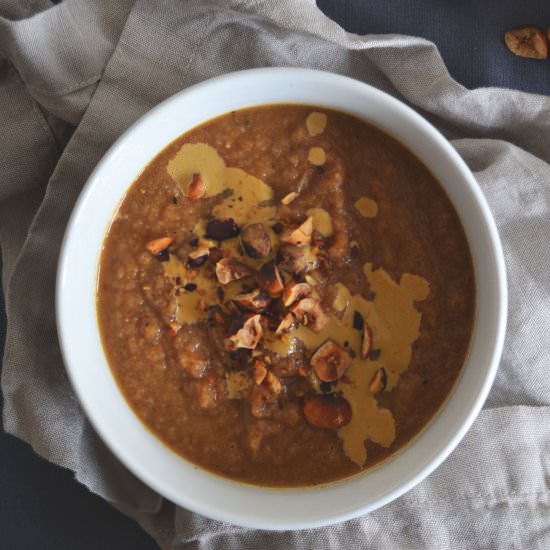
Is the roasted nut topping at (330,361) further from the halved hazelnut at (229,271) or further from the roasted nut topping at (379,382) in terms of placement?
the halved hazelnut at (229,271)

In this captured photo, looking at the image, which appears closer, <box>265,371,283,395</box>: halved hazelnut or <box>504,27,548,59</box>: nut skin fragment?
<box>265,371,283,395</box>: halved hazelnut

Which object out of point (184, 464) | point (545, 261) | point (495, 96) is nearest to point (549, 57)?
point (495, 96)

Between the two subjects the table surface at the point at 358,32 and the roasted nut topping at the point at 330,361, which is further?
the table surface at the point at 358,32

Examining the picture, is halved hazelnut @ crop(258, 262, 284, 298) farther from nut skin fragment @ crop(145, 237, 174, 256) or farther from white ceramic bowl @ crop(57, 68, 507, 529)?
white ceramic bowl @ crop(57, 68, 507, 529)

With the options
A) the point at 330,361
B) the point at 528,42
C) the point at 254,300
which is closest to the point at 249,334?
the point at 254,300

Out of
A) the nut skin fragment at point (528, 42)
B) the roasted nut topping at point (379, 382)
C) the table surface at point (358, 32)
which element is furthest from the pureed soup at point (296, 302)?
the nut skin fragment at point (528, 42)

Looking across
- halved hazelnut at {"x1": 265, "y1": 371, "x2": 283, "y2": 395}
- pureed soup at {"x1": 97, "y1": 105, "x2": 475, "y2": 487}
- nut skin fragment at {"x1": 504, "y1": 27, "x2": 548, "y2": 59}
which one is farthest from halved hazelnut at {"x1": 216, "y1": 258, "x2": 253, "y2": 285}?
nut skin fragment at {"x1": 504, "y1": 27, "x2": 548, "y2": 59}
